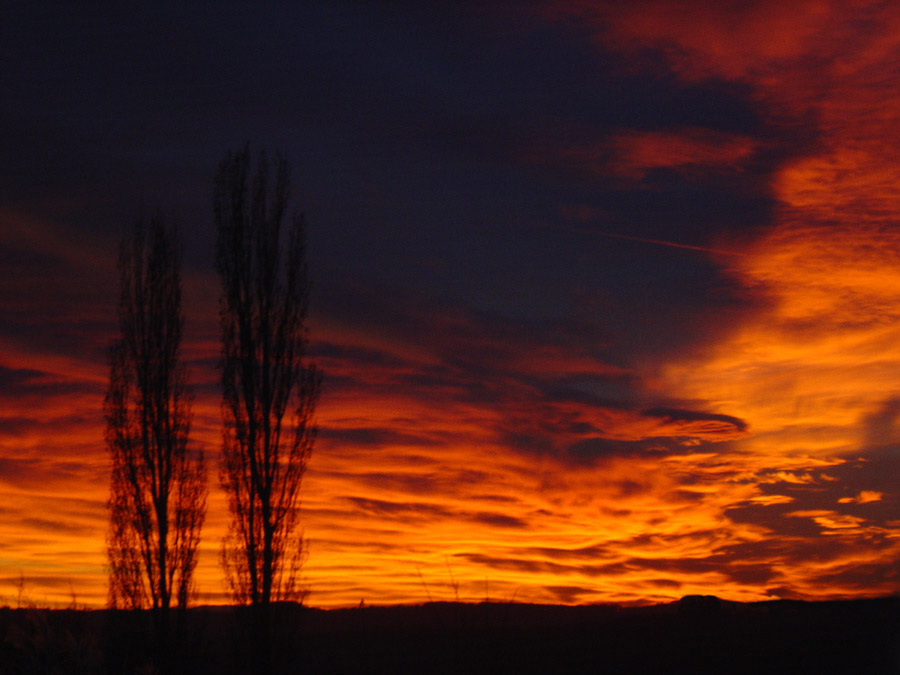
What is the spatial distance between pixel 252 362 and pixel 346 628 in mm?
32085

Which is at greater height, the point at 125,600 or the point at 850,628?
the point at 125,600

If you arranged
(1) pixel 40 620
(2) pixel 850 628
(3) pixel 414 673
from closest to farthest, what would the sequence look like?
(1) pixel 40 620 → (3) pixel 414 673 → (2) pixel 850 628

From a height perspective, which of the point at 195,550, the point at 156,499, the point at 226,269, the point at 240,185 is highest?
the point at 240,185

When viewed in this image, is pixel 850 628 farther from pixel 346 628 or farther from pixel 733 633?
pixel 346 628

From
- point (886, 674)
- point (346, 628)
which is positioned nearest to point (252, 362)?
point (886, 674)

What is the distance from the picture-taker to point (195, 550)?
71.5 ft

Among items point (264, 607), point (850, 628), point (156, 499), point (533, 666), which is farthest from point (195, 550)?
point (850, 628)

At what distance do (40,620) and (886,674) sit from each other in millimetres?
24097

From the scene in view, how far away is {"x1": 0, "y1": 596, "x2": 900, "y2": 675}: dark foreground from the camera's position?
18.1 m

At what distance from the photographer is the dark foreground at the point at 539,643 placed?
1814cm

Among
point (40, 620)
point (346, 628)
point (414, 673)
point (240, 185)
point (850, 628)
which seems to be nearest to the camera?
point (40, 620)

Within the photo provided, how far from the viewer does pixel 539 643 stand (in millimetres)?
33219

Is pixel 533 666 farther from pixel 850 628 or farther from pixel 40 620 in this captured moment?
pixel 40 620

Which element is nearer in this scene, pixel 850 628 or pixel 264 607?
pixel 264 607
